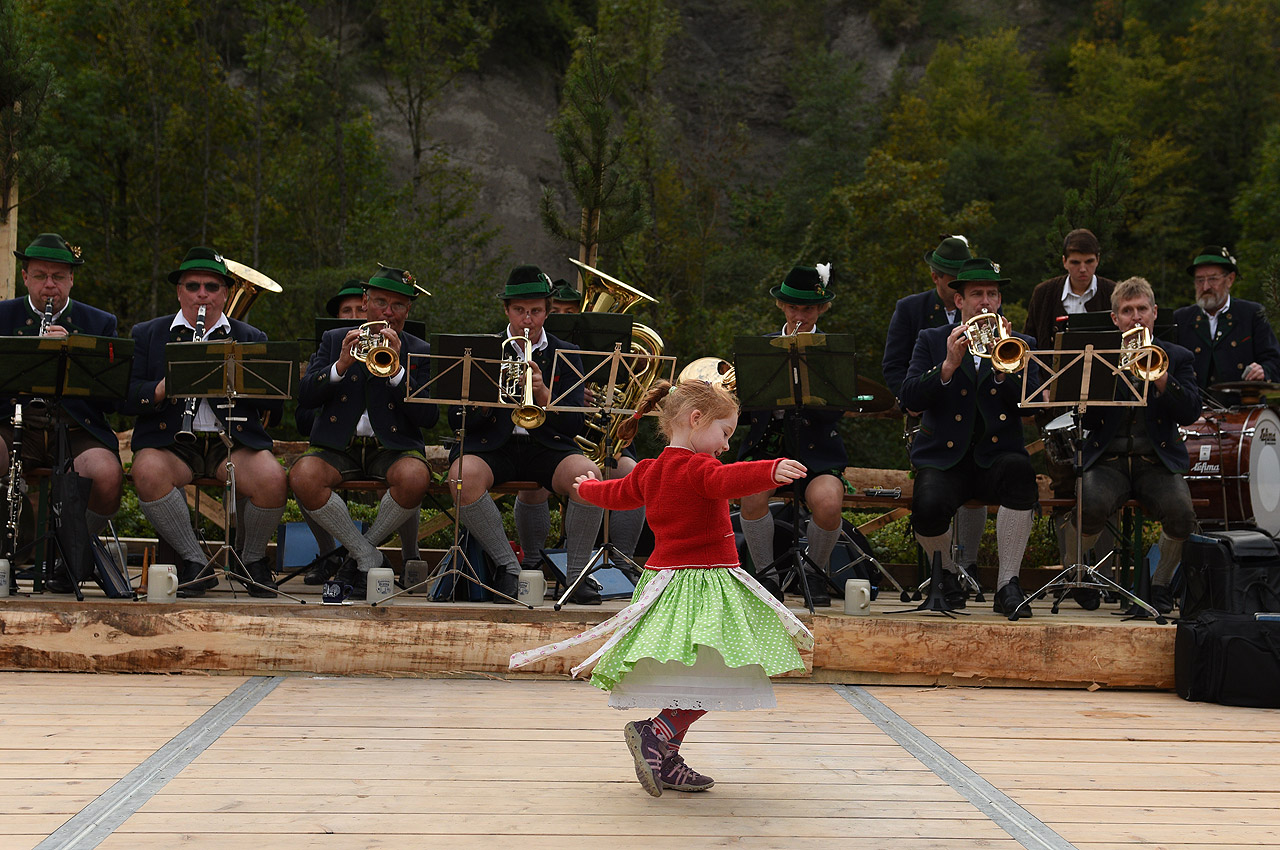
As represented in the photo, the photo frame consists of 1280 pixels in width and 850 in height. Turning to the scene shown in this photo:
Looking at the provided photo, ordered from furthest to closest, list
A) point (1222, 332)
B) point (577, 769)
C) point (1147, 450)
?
point (1222, 332) < point (1147, 450) < point (577, 769)

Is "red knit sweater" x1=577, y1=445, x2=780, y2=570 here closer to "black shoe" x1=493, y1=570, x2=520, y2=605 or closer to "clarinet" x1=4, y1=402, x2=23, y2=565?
"black shoe" x1=493, y1=570, x2=520, y2=605

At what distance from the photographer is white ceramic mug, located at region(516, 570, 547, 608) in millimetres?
5355

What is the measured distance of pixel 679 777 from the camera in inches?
132

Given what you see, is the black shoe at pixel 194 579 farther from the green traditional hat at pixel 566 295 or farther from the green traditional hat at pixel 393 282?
the green traditional hat at pixel 566 295

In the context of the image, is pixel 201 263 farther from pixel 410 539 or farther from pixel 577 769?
pixel 577 769

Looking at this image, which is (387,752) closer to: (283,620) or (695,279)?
(283,620)

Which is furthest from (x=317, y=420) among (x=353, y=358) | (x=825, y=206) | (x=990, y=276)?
(x=825, y=206)

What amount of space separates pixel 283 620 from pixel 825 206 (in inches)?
1014

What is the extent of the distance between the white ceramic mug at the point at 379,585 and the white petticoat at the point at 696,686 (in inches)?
83.5

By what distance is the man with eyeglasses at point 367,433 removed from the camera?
18.9 ft

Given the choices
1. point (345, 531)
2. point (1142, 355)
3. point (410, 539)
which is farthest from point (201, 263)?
point (1142, 355)

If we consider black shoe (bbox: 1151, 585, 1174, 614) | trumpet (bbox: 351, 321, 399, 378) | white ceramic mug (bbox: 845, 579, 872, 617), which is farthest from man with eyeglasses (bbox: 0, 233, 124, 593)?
black shoe (bbox: 1151, 585, 1174, 614)

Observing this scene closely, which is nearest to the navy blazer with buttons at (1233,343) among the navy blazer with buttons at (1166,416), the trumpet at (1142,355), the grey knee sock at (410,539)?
the navy blazer with buttons at (1166,416)

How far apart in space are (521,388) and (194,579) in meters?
1.77
